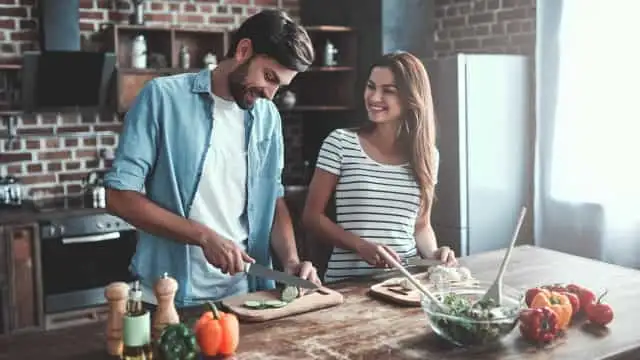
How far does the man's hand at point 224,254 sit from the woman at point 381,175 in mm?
633

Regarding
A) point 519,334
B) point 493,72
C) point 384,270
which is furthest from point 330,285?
point 493,72

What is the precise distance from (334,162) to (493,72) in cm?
201

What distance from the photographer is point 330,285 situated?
2293 mm

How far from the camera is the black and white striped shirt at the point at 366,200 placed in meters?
2.55

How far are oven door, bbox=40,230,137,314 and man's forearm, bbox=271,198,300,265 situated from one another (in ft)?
6.18

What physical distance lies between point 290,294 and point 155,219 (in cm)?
41

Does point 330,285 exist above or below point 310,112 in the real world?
below

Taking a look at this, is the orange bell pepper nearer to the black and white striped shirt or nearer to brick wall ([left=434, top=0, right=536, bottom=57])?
the black and white striped shirt

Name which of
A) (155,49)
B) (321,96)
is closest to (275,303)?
(155,49)

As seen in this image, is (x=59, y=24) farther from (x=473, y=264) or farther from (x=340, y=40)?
(x=473, y=264)

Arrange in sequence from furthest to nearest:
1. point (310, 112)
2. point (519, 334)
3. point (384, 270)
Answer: point (310, 112)
point (384, 270)
point (519, 334)

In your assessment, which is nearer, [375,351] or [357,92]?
[375,351]

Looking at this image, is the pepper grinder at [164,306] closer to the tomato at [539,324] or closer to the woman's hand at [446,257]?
the tomato at [539,324]

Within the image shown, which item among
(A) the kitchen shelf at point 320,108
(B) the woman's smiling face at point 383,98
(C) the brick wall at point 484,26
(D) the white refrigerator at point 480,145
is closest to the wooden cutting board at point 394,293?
(B) the woman's smiling face at point 383,98
